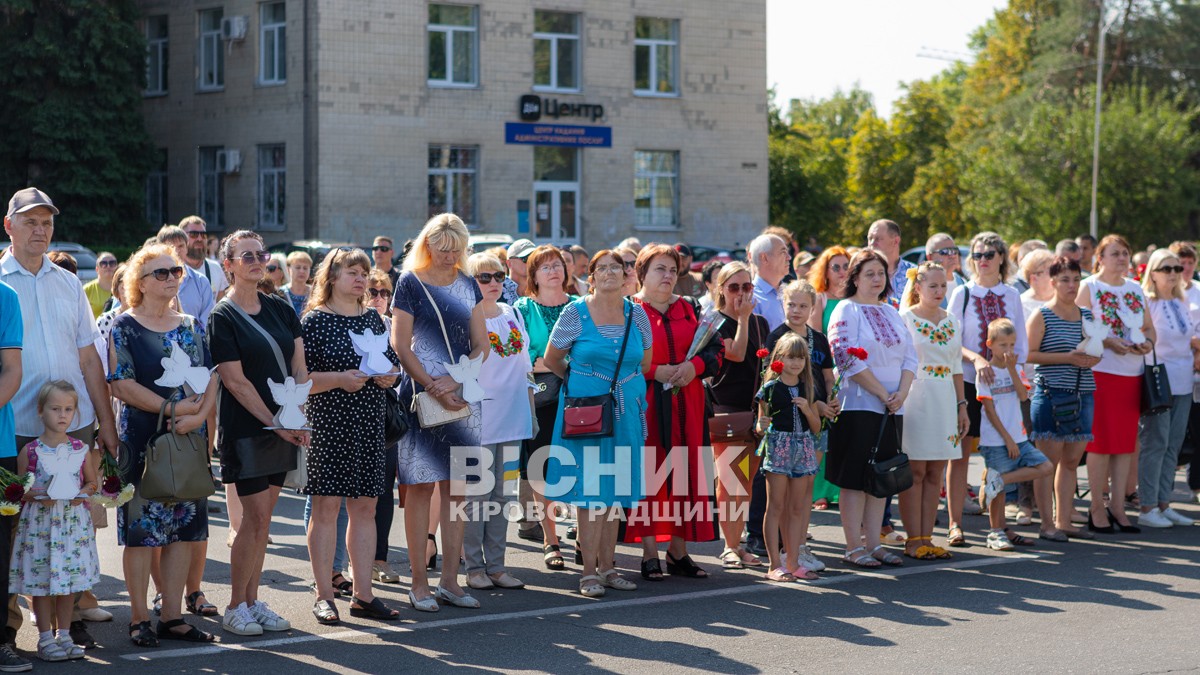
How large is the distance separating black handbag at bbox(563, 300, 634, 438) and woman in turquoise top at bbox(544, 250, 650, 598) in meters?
0.03

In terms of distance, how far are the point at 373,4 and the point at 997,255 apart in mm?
24955

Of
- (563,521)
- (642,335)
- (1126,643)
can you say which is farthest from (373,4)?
(1126,643)

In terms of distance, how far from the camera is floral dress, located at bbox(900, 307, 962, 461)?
9.68 m

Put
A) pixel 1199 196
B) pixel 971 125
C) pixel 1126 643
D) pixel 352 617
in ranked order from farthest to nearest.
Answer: pixel 971 125, pixel 1199 196, pixel 352 617, pixel 1126 643

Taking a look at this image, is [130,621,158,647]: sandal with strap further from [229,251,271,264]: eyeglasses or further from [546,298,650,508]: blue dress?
[546,298,650,508]: blue dress

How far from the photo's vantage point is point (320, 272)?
782 cm

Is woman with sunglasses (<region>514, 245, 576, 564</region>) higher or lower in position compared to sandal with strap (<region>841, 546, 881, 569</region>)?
higher

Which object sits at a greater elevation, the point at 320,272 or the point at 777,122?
the point at 777,122

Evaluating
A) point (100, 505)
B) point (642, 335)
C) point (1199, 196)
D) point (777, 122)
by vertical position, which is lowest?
point (100, 505)

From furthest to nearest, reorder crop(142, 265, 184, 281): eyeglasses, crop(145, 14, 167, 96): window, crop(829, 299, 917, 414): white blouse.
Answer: crop(145, 14, 167, 96): window
crop(829, 299, 917, 414): white blouse
crop(142, 265, 184, 281): eyeglasses

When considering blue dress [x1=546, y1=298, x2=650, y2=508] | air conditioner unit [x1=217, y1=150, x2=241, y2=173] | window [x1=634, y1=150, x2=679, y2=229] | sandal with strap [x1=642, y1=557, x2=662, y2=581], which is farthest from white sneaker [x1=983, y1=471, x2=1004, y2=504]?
air conditioner unit [x1=217, y1=150, x2=241, y2=173]

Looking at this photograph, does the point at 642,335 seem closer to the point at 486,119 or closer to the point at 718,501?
the point at 718,501

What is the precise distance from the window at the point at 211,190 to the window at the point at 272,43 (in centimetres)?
282

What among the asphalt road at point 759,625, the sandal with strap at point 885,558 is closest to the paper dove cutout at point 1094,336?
the asphalt road at point 759,625
